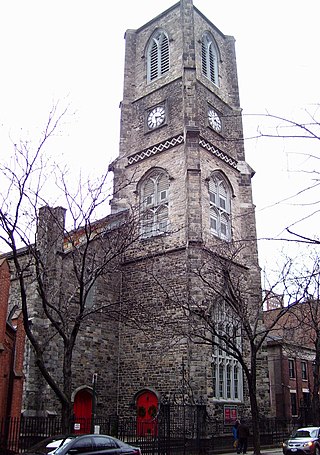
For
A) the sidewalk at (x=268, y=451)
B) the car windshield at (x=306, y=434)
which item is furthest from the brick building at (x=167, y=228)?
the car windshield at (x=306, y=434)

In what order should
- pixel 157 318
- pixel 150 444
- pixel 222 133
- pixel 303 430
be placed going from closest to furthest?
pixel 150 444
pixel 303 430
pixel 157 318
pixel 222 133

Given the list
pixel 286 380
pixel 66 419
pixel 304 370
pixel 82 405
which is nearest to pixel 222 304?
pixel 82 405

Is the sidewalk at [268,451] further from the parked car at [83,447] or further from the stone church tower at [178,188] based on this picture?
the parked car at [83,447]

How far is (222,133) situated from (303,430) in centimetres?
1748

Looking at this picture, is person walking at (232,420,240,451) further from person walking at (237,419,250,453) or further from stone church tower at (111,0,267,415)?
stone church tower at (111,0,267,415)

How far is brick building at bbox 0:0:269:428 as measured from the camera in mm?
22562

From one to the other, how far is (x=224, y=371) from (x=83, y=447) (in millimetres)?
12877

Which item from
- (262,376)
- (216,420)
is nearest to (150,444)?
(216,420)

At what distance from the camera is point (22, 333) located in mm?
20172

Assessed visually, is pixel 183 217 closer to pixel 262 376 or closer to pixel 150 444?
pixel 262 376

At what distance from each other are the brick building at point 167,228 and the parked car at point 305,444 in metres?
3.52

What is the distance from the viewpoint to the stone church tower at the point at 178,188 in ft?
75.9

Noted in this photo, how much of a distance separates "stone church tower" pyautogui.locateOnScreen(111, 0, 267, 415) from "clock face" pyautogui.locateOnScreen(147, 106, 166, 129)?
3.0 inches

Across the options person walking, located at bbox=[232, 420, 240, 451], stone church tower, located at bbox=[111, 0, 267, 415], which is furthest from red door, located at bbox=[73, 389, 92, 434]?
person walking, located at bbox=[232, 420, 240, 451]
